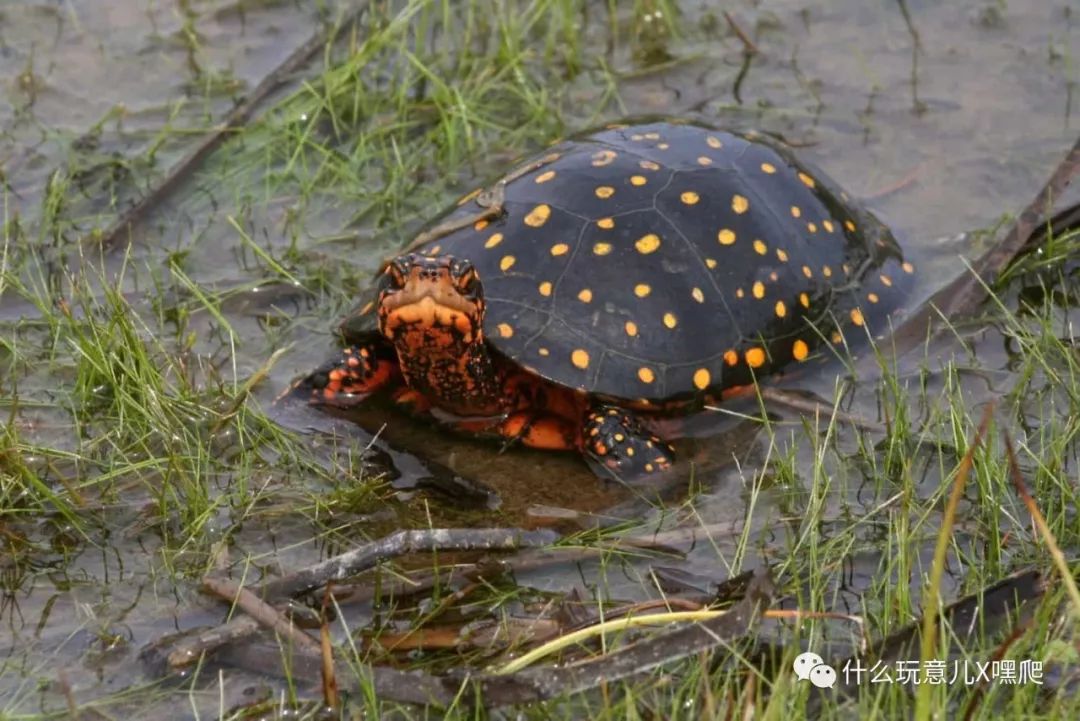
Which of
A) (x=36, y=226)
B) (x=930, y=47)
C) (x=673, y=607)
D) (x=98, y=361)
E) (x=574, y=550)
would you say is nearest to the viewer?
(x=673, y=607)

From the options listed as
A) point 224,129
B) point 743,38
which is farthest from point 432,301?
point 743,38

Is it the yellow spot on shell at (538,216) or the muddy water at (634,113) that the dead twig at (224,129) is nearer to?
the muddy water at (634,113)

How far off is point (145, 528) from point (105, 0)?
4947 mm

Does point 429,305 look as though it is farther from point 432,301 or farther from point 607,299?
point 607,299

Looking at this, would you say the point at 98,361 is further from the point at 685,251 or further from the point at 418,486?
the point at 685,251

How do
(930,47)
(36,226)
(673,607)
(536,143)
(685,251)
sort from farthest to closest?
1. (930,47)
2. (536,143)
3. (36,226)
4. (685,251)
5. (673,607)

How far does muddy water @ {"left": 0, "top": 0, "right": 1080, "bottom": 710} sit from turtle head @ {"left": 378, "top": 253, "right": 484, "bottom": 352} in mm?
555

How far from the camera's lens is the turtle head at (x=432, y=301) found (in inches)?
208

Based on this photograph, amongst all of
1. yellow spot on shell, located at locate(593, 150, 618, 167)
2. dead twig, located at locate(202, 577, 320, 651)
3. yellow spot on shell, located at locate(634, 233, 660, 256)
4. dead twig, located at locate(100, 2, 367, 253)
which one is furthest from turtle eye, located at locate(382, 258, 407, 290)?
dead twig, located at locate(100, 2, 367, 253)

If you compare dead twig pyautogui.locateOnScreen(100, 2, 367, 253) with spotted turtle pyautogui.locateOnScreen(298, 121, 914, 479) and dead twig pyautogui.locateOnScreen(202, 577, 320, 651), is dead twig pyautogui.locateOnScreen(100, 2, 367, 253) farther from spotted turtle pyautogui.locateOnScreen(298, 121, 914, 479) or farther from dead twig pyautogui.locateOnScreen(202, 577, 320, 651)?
dead twig pyautogui.locateOnScreen(202, 577, 320, 651)

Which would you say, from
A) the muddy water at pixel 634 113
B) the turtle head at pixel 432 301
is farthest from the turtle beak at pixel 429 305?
the muddy water at pixel 634 113

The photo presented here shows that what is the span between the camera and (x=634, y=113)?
27.1ft

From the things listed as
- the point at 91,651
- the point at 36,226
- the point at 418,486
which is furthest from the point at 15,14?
the point at 91,651

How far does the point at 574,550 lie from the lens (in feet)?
16.1
